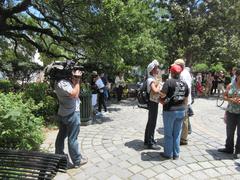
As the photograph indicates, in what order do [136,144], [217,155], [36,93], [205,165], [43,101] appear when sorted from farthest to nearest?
[36,93]
[43,101]
[136,144]
[217,155]
[205,165]

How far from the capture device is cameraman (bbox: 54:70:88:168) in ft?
16.9

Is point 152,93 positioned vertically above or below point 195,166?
above

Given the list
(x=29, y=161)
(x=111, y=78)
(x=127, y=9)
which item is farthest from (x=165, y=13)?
(x=29, y=161)

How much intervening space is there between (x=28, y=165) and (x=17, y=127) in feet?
5.56

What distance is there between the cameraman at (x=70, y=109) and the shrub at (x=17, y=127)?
55 cm

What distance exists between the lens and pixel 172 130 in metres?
5.91

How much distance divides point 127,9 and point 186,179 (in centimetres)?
605

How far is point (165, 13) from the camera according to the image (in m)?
19.6

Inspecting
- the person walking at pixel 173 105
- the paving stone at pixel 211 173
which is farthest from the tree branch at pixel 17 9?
the paving stone at pixel 211 173

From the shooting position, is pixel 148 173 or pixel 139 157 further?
pixel 139 157

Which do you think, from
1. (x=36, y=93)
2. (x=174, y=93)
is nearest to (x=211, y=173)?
(x=174, y=93)

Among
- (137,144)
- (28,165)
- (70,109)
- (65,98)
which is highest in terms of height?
(65,98)

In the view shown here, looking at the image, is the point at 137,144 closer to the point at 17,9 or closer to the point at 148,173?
the point at 148,173

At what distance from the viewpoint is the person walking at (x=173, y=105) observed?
19.0 feet
